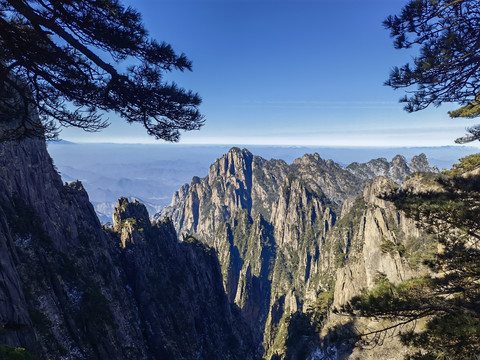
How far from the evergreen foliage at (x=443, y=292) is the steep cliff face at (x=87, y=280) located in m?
14.2

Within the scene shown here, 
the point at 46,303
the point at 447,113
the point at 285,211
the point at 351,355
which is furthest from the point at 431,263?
the point at 285,211

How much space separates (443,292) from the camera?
8367mm

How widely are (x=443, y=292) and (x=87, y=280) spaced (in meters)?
37.8

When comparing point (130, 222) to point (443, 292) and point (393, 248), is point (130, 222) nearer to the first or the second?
point (393, 248)

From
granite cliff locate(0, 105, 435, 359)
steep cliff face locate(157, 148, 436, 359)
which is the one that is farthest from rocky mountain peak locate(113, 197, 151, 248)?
steep cliff face locate(157, 148, 436, 359)

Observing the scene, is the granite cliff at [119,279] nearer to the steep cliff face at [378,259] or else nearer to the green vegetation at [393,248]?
the green vegetation at [393,248]

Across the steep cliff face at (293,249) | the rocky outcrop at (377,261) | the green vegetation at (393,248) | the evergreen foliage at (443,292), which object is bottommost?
the steep cliff face at (293,249)

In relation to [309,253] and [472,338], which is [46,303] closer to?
[472,338]

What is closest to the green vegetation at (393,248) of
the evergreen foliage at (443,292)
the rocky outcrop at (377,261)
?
the rocky outcrop at (377,261)

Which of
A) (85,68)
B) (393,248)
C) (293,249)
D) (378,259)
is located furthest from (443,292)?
(293,249)

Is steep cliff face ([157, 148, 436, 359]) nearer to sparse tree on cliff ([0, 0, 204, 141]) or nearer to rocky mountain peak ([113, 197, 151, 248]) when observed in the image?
rocky mountain peak ([113, 197, 151, 248])

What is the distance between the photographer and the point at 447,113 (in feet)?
47.3

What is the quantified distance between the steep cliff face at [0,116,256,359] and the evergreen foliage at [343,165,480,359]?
46.7ft

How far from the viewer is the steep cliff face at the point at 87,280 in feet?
72.7
